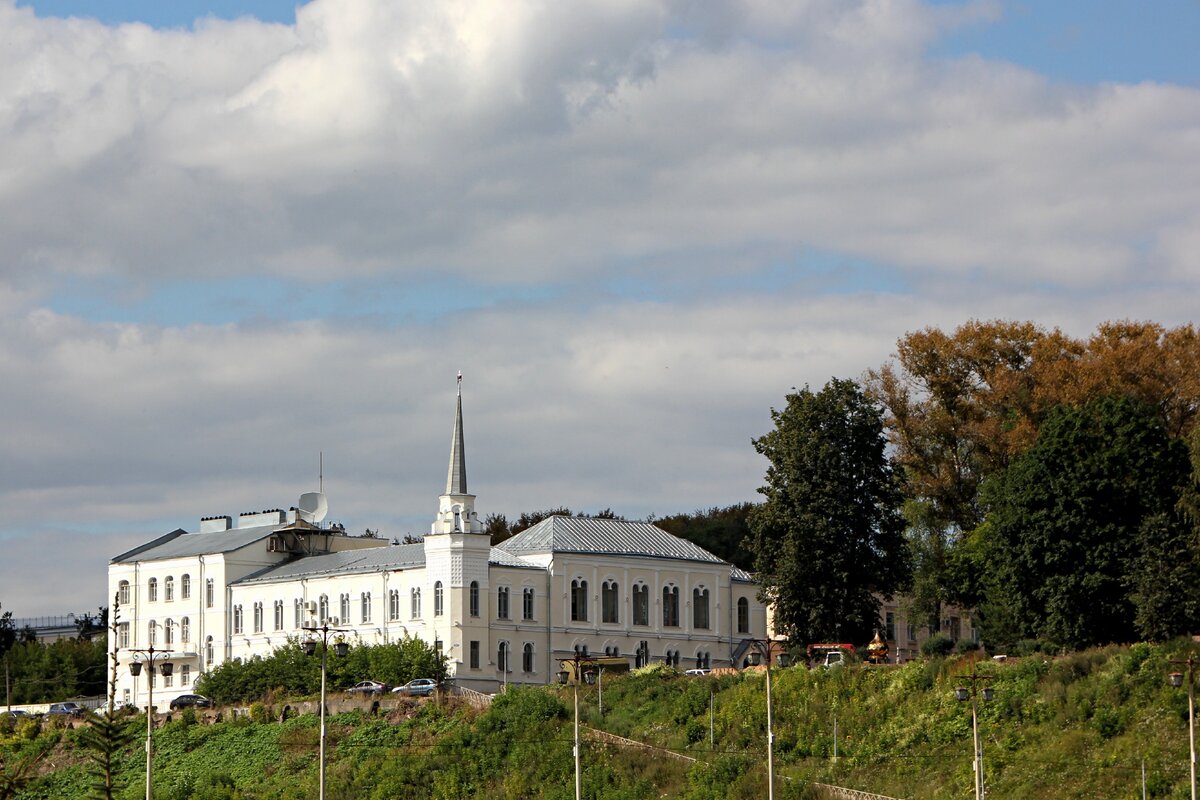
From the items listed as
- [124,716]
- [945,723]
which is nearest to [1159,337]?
[945,723]

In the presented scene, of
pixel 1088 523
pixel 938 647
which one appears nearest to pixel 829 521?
pixel 938 647

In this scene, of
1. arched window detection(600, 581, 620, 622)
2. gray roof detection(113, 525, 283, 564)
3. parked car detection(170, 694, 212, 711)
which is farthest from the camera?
gray roof detection(113, 525, 283, 564)

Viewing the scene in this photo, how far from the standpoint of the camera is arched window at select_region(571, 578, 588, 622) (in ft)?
322

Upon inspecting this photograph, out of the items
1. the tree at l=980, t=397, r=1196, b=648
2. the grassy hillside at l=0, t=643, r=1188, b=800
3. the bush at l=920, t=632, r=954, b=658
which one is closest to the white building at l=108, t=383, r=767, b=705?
the grassy hillside at l=0, t=643, r=1188, b=800

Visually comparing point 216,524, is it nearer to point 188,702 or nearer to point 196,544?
point 196,544

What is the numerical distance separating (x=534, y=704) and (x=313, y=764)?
8988 millimetres

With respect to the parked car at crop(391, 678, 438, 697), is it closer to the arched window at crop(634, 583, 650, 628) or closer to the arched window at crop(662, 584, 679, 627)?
the arched window at crop(634, 583, 650, 628)

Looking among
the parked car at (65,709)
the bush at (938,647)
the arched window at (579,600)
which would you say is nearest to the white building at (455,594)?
the arched window at (579,600)

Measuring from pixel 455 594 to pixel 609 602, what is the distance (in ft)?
30.5

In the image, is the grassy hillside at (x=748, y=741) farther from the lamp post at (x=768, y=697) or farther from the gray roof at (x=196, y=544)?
the gray roof at (x=196, y=544)

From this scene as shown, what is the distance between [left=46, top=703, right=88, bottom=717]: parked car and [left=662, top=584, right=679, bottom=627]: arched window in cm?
2936

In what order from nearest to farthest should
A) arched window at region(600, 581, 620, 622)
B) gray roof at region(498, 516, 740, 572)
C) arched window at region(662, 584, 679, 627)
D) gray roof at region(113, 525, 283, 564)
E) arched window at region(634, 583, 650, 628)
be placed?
1. arched window at region(600, 581, 620, 622)
2. gray roof at region(498, 516, 740, 572)
3. arched window at region(634, 583, 650, 628)
4. arched window at region(662, 584, 679, 627)
5. gray roof at region(113, 525, 283, 564)

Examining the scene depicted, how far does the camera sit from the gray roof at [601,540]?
99.7 meters

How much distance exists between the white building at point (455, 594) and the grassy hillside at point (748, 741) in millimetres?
13778
